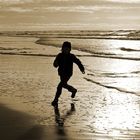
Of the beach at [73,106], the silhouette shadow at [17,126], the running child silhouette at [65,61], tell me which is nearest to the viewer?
the silhouette shadow at [17,126]

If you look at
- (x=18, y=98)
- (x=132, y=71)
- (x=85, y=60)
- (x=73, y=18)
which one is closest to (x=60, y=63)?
(x=18, y=98)

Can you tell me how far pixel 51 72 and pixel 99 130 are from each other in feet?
30.4

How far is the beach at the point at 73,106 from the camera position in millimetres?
9139

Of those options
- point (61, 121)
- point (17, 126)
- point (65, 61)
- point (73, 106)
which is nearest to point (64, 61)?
point (65, 61)

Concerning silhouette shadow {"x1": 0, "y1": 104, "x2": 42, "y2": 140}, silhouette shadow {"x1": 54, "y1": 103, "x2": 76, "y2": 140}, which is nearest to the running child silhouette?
silhouette shadow {"x1": 54, "y1": 103, "x2": 76, "y2": 140}

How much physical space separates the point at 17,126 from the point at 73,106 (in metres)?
2.37

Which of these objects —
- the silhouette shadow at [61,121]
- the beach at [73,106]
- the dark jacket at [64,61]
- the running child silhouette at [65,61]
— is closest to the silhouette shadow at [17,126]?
the beach at [73,106]

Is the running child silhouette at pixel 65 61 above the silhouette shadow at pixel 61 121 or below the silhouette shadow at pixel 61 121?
above

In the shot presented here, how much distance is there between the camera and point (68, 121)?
10.1 metres

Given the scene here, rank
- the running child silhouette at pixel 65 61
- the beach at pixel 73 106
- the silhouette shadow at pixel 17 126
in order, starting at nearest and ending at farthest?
the silhouette shadow at pixel 17 126 → the beach at pixel 73 106 → the running child silhouette at pixel 65 61

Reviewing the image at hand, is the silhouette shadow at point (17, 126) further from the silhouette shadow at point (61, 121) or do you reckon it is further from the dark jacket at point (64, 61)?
the dark jacket at point (64, 61)

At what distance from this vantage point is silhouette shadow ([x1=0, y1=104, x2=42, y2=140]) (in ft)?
29.0

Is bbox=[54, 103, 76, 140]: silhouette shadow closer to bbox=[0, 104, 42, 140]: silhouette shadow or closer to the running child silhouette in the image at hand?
bbox=[0, 104, 42, 140]: silhouette shadow

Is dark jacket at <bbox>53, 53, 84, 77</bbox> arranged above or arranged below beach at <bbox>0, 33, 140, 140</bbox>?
above
